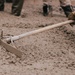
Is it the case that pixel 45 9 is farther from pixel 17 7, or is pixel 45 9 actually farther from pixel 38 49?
pixel 38 49

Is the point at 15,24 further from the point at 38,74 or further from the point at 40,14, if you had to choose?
the point at 38,74

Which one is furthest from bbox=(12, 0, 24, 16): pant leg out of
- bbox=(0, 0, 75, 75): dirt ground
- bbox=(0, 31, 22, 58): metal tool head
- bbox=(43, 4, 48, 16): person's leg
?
bbox=(0, 31, 22, 58): metal tool head

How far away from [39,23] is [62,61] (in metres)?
1.90

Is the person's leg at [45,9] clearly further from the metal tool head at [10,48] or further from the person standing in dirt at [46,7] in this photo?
the metal tool head at [10,48]

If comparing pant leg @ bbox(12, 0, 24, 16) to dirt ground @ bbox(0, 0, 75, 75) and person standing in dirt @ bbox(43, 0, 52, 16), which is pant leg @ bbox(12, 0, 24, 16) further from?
person standing in dirt @ bbox(43, 0, 52, 16)

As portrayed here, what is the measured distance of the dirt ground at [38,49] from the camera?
10.6 feet

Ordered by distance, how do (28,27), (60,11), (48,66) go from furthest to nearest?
(60,11) → (28,27) → (48,66)

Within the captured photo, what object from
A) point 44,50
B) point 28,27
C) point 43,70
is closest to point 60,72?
point 43,70

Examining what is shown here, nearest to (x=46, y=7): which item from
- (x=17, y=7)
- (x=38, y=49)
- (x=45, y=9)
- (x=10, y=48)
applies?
(x=45, y=9)

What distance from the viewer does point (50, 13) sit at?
6.21 m

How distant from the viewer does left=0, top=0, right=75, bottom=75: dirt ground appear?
10.6 ft

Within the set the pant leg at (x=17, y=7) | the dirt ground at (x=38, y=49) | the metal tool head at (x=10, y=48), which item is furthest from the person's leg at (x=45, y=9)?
the metal tool head at (x=10, y=48)

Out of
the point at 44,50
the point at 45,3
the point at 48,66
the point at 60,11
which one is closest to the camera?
the point at 48,66

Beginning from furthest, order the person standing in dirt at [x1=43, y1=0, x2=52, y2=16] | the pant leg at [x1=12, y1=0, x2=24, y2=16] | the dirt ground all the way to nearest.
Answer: the person standing in dirt at [x1=43, y1=0, x2=52, y2=16]
the pant leg at [x1=12, y1=0, x2=24, y2=16]
the dirt ground
